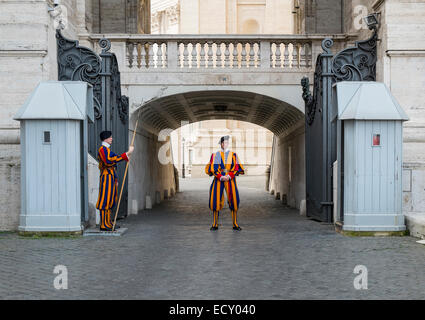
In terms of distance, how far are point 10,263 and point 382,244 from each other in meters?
5.29

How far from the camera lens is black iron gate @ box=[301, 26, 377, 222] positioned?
492 inches

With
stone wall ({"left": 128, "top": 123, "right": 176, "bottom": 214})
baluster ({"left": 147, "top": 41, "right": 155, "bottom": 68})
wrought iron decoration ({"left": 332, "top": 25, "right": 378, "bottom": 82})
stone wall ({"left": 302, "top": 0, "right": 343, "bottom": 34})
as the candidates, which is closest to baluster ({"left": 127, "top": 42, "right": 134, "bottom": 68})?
baluster ({"left": 147, "top": 41, "right": 155, "bottom": 68})

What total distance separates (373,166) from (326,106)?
2956mm

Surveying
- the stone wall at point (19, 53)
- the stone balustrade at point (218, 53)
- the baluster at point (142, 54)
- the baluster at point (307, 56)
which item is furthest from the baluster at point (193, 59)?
the stone wall at point (19, 53)

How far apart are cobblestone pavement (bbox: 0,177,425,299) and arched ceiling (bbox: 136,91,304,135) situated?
6250 millimetres

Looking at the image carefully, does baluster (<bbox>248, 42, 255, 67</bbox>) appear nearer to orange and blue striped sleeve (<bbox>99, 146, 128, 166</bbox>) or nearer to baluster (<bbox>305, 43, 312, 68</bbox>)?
baluster (<bbox>305, 43, 312, 68</bbox>)

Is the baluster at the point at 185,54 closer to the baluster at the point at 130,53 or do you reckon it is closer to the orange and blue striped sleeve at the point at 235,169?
the baluster at the point at 130,53

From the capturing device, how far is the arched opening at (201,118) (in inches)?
663

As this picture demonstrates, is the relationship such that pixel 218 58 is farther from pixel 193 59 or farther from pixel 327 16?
pixel 327 16
